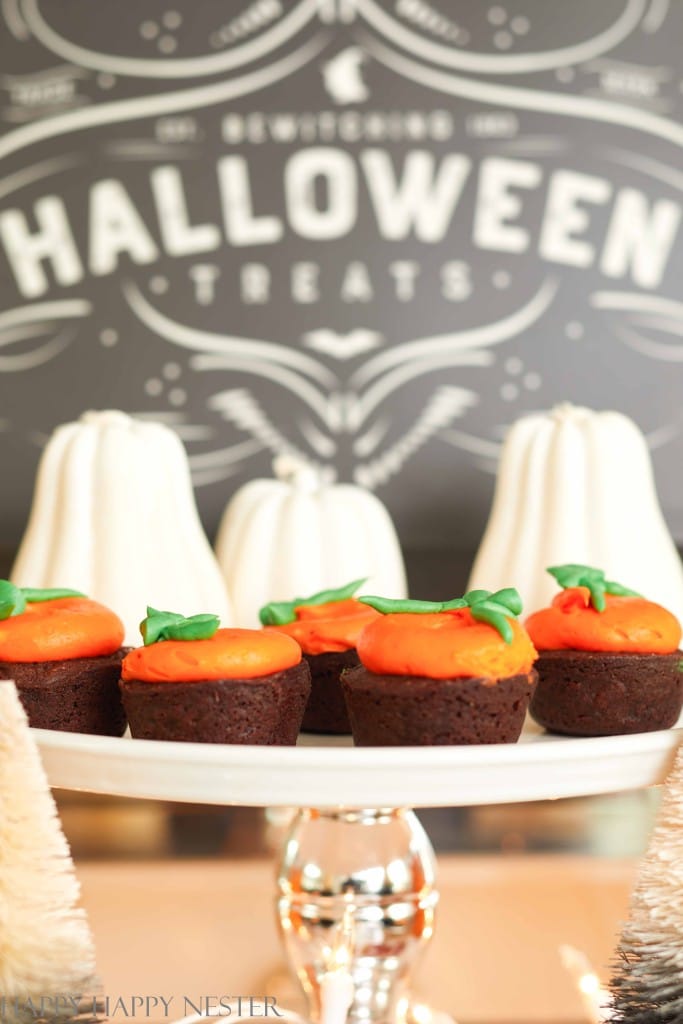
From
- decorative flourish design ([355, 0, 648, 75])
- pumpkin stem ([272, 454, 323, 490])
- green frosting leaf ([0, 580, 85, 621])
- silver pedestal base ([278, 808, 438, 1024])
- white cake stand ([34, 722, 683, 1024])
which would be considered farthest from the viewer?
decorative flourish design ([355, 0, 648, 75])

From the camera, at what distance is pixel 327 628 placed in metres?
1.22

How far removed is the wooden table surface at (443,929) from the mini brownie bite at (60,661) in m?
0.38

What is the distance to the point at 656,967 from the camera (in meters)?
0.92

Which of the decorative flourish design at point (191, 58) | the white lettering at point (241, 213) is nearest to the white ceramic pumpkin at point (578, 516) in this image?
the white lettering at point (241, 213)

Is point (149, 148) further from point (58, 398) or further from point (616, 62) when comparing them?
point (616, 62)

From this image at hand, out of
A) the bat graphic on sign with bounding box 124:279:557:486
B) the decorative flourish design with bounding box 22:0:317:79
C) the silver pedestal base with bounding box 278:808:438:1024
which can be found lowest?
the silver pedestal base with bounding box 278:808:438:1024

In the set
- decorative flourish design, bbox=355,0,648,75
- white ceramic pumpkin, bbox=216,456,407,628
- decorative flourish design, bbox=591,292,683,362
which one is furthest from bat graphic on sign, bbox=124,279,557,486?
decorative flourish design, bbox=355,0,648,75

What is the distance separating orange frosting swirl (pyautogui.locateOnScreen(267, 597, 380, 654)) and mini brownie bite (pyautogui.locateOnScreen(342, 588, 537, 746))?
168 millimetres

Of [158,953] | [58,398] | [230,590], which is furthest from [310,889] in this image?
[58,398]

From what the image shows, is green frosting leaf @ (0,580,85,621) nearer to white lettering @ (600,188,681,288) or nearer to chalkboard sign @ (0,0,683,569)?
chalkboard sign @ (0,0,683,569)

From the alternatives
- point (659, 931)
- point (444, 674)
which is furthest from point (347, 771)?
point (659, 931)

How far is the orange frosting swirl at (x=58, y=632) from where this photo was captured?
1.09 meters

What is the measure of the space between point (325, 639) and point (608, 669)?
297 mm

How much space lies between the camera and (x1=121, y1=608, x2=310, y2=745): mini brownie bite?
102 centimetres
